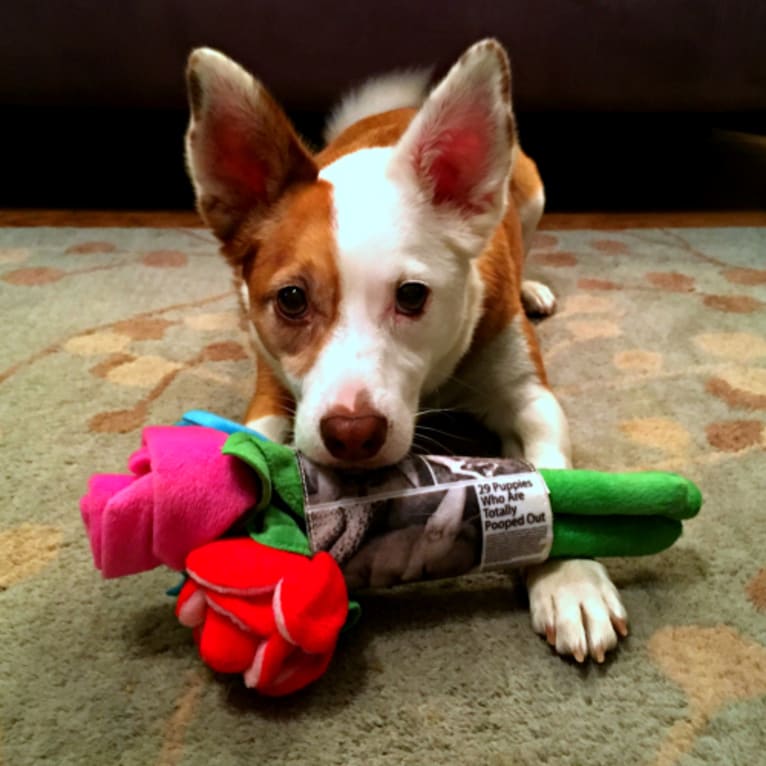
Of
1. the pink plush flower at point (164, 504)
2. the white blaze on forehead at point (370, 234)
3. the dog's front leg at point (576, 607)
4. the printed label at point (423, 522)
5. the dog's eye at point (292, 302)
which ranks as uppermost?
the white blaze on forehead at point (370, 234)

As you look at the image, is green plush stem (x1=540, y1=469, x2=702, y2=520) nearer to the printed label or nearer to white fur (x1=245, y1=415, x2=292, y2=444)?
the printed label

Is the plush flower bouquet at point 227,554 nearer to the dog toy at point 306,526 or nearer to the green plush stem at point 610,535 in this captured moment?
the dog toy at point 306,526

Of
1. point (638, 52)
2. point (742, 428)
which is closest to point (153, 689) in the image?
point (742, 428)

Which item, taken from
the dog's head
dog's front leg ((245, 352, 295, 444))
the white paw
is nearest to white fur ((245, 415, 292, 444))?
dog's front leg ((245, 352, 295, 444))

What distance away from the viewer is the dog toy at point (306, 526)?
74cm

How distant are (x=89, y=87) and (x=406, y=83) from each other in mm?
1166

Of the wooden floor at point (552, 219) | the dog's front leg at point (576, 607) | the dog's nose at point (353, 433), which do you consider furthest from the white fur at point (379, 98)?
the dog's front leg at point (576, 607)

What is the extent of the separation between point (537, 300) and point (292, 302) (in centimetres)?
99

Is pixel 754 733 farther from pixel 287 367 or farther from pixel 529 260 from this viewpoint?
pixel 529 260

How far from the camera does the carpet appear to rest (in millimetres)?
725

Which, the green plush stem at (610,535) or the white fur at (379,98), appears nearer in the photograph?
the green plush stem at (610,535)

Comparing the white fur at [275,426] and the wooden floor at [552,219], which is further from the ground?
the white fur at [275,426]

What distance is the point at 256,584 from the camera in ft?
2.43

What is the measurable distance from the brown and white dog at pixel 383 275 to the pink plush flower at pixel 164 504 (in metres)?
0.12
